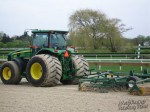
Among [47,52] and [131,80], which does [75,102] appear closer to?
[131,80]

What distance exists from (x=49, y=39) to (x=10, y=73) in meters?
2.19

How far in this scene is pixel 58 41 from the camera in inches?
547

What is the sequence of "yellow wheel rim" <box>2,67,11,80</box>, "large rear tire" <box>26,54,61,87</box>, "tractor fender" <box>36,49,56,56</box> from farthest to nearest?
"yellow wheel rim" <box>2,67,11,80</box>, "tractor fender" <box>36,49,56,56</box>, "large rear tire" <box>26,54,61,87</box>

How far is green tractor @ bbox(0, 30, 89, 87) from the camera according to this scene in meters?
12.6

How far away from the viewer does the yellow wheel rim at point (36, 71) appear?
1308 centimetres

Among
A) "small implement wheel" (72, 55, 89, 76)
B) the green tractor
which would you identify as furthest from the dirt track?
"small implement wheel" (72, 55, 89, 76)

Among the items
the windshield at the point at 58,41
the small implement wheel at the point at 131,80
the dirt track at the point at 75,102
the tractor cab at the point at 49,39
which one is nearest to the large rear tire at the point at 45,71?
the tractor cab at the point at 49,39

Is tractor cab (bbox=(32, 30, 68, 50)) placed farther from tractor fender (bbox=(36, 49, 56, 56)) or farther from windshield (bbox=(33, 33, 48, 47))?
tractor fender (bbox=(36, 49, 56, 56))

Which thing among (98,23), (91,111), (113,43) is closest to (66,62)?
(91,111)

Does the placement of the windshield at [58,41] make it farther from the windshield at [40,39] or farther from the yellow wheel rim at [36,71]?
the yellow wheel rim at [36,71]

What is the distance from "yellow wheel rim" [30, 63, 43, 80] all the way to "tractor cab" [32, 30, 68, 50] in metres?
0.93

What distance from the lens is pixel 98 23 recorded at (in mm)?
40625

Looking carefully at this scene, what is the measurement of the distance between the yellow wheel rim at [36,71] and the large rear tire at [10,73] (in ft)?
3.40

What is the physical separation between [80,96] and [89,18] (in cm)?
3194
